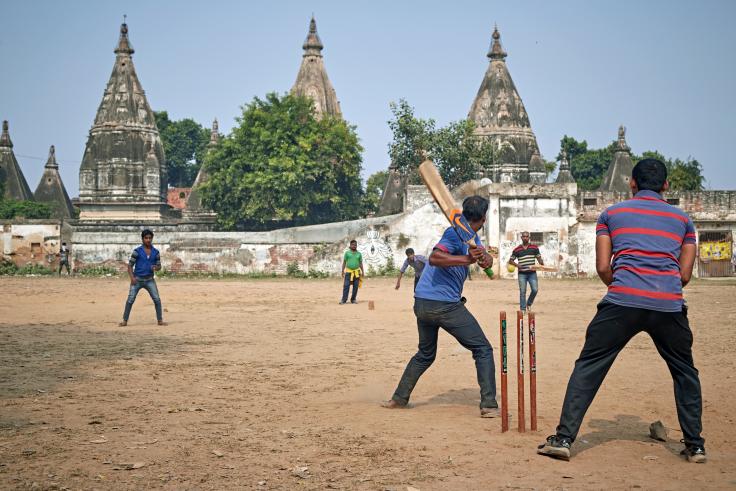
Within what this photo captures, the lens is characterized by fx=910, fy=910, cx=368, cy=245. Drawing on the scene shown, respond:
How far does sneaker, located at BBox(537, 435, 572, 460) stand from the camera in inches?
237

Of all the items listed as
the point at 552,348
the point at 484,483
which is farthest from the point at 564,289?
the point at 484,483

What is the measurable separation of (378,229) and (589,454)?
28511mm

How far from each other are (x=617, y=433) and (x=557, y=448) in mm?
1190

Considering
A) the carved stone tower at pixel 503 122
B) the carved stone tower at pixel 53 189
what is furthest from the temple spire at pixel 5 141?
the carved stone tower at pixel 503 122

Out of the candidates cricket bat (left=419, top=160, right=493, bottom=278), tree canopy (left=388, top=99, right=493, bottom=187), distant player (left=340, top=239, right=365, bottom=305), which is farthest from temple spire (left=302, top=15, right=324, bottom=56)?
cricket bat (left=419, top=160, right=493, bottom=278)

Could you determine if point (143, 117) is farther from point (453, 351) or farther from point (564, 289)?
point (453, 351)

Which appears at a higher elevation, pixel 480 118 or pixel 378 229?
pixel 480 118

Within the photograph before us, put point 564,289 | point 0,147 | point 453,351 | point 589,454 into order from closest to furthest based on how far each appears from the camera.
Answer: point 589,454 → point 453,351 → point 564,289 → point 0,147

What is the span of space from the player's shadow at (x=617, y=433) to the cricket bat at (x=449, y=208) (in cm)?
157

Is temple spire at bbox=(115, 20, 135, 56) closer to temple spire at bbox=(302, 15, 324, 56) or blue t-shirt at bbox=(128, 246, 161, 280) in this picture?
temple spire at bbox=(302, 15, 324, 56)

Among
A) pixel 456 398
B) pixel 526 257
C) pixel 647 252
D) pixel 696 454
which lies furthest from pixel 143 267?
pixel 696 454

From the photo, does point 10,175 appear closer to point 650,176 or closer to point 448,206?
point 448,206

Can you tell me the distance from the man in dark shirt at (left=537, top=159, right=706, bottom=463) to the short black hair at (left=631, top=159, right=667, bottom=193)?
152mm

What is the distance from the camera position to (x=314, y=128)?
4841 centimetres
